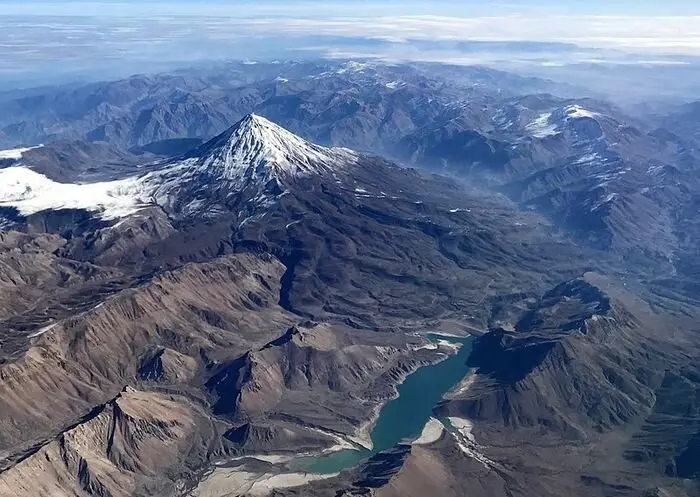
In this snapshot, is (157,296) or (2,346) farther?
(157,296)

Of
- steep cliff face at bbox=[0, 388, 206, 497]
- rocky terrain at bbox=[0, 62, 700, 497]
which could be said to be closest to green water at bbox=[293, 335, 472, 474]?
rocky terrain at bbox=[0, 62, 700, 497]

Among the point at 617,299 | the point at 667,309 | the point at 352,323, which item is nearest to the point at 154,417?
the point at 352,323

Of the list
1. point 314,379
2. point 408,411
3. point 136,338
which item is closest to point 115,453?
point 136,338

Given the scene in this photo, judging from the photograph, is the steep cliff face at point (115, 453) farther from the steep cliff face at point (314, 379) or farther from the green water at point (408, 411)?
the green water at point (408, 411)

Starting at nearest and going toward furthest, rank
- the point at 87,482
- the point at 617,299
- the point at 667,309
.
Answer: the point at 87,482
the point at 617,299
the point at 667,309

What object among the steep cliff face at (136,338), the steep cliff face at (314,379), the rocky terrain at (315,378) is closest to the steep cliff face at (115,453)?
the rocky terrain at (315,378)

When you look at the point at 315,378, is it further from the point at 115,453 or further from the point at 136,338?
the point at 115,453

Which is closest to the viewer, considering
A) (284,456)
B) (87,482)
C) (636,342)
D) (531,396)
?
(87,482)

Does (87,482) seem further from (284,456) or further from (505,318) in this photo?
(505,318)
